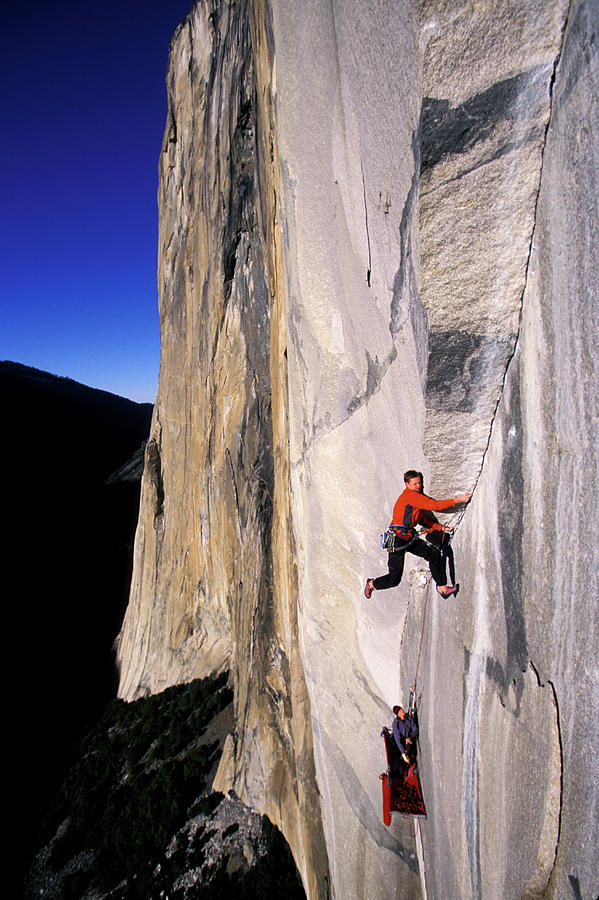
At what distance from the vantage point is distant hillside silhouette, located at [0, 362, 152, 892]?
1620 centimetres

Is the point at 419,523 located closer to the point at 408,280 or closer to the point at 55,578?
the point at 408,280

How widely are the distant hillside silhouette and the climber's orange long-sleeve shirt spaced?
16399 millimetres

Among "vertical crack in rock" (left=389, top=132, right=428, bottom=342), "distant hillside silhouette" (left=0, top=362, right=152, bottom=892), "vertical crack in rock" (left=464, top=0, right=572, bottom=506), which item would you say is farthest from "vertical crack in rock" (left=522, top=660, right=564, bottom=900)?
"distant hillside silhouette" (left=0, top=362, right=152, bottom=892)

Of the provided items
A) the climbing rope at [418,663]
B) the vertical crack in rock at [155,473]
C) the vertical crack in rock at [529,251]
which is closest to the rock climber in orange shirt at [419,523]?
the vertical crack in rock at [529,251]

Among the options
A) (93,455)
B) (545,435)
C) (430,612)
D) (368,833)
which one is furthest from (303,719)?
(93,455)

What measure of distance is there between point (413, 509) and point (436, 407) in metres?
0.85

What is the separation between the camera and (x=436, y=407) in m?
2.70

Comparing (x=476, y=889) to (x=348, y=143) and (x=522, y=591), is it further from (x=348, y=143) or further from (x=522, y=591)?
(x=348, y=143)

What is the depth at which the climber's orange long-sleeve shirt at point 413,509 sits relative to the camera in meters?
3.12

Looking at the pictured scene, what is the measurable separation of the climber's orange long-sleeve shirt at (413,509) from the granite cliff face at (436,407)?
0.59 ft

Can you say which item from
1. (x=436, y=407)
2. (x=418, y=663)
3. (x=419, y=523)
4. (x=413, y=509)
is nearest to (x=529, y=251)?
(x=436, y=407)

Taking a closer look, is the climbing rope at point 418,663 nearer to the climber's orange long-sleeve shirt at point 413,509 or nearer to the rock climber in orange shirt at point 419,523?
the rock climber in orange shirt at point 419,523

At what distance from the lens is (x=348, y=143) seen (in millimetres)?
3299

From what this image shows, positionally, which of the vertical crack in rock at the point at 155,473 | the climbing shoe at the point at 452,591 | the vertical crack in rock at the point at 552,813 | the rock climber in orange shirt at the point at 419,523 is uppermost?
the vertical crack in rock at the point at 155,473
